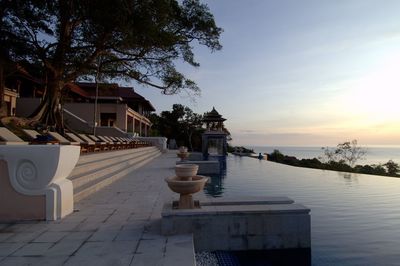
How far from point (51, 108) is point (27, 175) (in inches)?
513

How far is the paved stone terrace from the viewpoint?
12.8ft

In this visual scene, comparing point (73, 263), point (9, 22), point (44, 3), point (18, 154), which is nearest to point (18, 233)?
point (18, 154)

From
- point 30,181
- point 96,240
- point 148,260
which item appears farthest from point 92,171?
point 148,260

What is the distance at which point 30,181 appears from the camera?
5438mm

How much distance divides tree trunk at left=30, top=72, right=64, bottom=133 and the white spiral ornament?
11.9 meters

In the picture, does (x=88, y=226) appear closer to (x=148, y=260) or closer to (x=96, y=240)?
(x=96, y=240)

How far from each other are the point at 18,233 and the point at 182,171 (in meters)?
A: 2.32

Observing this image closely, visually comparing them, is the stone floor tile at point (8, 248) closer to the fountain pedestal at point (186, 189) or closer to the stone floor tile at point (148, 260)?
the stone floor tile at point (148, 260)

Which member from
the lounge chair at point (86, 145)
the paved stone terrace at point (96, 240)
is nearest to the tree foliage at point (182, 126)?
the lounge chair at point (86, 145)

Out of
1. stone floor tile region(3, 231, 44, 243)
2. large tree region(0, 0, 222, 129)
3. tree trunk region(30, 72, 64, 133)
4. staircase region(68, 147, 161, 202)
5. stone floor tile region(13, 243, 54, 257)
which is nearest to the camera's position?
stone floor tile region(13, 243, 54, 257)

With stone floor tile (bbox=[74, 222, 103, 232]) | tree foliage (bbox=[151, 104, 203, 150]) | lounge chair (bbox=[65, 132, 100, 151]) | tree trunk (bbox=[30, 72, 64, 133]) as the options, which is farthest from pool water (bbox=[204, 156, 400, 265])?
tree foliage (bbox=[151, 104, 203, 150])

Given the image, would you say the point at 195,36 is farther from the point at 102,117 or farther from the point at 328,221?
the point at 102,117

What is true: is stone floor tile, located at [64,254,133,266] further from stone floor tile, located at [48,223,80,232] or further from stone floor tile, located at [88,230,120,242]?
stone floor tile, located at [48,223,80,232]

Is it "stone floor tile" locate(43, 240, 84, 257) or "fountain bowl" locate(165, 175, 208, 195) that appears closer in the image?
→ "stone floor tile" locate(43, 240, 84, 257)
